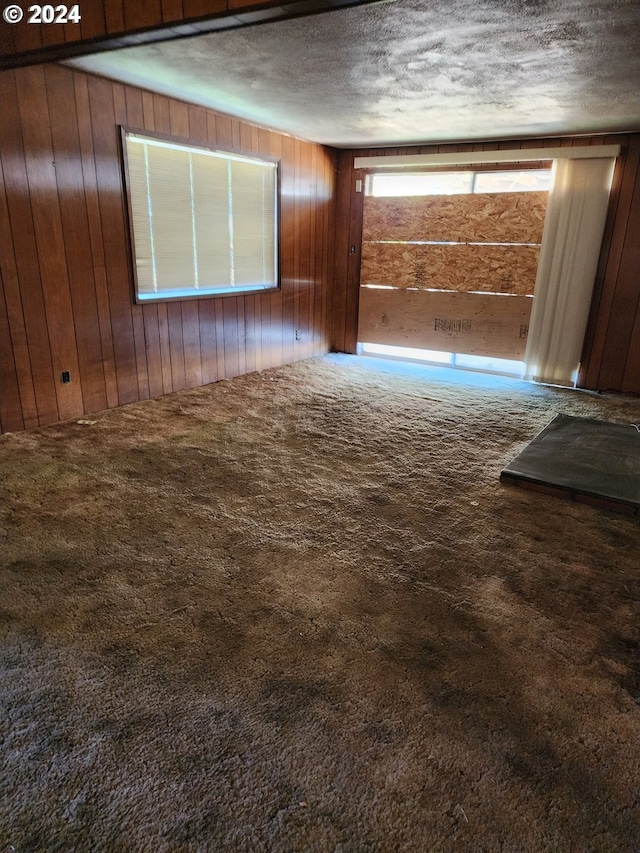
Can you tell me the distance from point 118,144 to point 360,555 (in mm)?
3453

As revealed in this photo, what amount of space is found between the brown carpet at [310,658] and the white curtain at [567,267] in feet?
8.33

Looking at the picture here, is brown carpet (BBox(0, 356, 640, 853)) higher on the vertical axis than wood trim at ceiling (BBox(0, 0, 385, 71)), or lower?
lower

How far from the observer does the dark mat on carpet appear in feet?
9.40

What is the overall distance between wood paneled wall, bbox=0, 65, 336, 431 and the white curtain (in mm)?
2796

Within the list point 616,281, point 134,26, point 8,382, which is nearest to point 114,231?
point 8,382

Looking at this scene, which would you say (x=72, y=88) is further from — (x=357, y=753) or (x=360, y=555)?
(x=357, y=753)

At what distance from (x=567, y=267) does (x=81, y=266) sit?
4263mm

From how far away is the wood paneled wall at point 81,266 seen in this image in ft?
11.3

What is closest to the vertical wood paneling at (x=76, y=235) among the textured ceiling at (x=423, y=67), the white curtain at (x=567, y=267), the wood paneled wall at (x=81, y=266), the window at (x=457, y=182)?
the wood paneled wall at (x=81, y=266)

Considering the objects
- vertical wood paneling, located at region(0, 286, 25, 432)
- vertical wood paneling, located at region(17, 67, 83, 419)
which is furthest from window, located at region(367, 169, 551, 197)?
vertical wood paneling, located at region(0, 286, 25, 432)

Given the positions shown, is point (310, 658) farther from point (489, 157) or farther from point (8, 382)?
point (489, 157)

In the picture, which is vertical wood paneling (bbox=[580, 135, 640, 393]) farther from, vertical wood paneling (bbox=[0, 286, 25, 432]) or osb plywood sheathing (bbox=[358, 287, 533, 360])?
vertical wood paneling (bbox=[0, 286, 25, 432])

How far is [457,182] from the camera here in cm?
566

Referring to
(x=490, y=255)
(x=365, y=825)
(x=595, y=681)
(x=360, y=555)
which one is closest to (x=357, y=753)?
(x=365, y=825)
